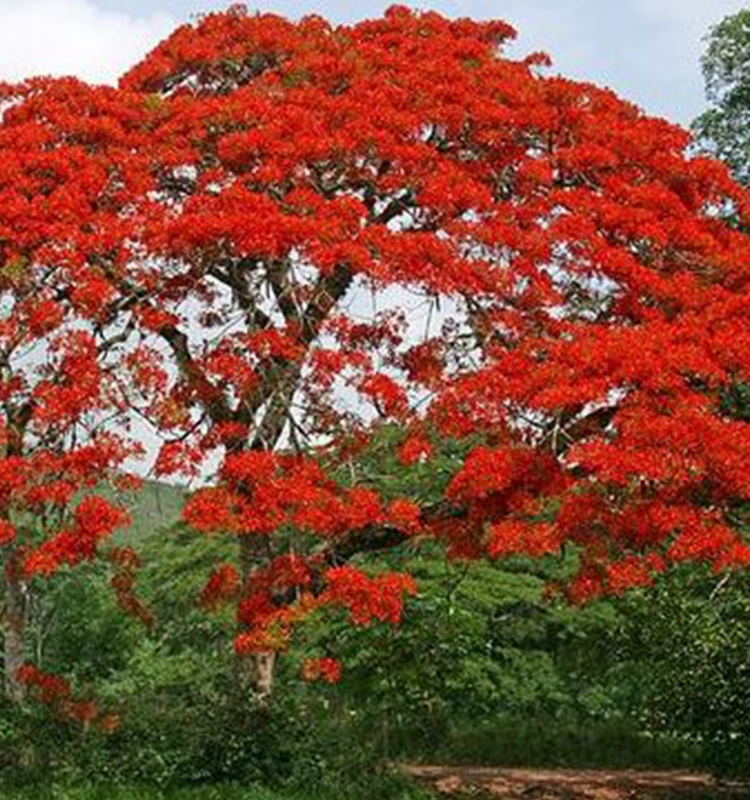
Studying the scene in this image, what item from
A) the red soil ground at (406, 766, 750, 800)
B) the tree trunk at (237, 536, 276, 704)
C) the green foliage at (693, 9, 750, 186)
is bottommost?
the red soil ground at (406, 766, 750, 800)

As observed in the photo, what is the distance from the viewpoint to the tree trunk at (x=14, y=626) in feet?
57.1

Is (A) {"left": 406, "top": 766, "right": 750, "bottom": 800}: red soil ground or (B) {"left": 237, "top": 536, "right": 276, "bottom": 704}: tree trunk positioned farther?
(A) {"left": 406, "top": 766, "right": 750, "bottom": 800}: red soil ground

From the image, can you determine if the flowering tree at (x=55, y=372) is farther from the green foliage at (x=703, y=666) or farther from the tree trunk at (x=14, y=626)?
the green foliage at (x=703, y=666)

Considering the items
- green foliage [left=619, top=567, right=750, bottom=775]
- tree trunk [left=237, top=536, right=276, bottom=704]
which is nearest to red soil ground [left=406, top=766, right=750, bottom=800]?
green foliage [left=619, top=567, right=750, bottom=775]

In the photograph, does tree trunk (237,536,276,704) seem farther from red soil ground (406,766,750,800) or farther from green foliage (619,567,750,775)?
green foliage (619,567,750,775)

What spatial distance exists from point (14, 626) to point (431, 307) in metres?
6.47

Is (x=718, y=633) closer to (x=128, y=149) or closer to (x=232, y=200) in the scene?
(x=232, y=200)

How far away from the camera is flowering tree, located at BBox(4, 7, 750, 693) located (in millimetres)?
15414

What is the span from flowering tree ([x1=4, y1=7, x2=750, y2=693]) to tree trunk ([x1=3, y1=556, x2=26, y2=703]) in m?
2.37

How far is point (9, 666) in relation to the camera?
18312 millimetres

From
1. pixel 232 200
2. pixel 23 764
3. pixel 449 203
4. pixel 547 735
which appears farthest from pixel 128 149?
pixel 547 735

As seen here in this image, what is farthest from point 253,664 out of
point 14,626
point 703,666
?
point 703,666

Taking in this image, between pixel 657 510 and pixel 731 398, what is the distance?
264cm

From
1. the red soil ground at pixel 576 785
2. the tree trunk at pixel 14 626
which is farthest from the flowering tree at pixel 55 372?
the red soil ground at pixel 576 785
